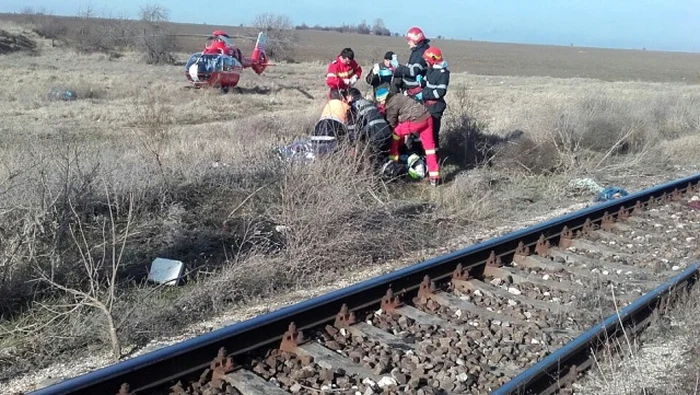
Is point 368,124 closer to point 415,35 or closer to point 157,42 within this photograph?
point 415,35

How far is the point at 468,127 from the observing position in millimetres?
15188

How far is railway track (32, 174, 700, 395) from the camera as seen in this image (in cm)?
502

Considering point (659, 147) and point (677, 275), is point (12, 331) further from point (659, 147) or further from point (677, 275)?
point (659, 147)

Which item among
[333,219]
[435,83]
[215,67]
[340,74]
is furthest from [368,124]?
[215,67]

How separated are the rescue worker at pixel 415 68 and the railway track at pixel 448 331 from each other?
4.83 m

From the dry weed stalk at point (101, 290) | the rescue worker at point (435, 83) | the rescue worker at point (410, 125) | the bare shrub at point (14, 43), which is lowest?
the bare shrub at point (14, 43)

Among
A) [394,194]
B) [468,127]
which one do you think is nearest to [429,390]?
[394,194]

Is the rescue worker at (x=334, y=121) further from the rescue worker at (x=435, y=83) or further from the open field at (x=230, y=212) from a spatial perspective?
→ the rescue worker at (x=435, y=83)

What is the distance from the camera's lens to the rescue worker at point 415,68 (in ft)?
42.9

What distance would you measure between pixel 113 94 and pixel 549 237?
28.4m

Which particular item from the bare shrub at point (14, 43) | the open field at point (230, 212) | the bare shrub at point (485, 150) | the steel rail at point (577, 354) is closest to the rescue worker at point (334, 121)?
the open field at point (230, 212)

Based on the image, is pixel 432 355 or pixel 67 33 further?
pixel 67 33

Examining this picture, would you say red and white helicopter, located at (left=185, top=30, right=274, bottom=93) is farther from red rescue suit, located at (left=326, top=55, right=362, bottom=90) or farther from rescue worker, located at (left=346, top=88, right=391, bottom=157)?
rescue worker, located at (left=346, top=88, right=391, bottom=157)

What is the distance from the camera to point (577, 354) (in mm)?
5508
